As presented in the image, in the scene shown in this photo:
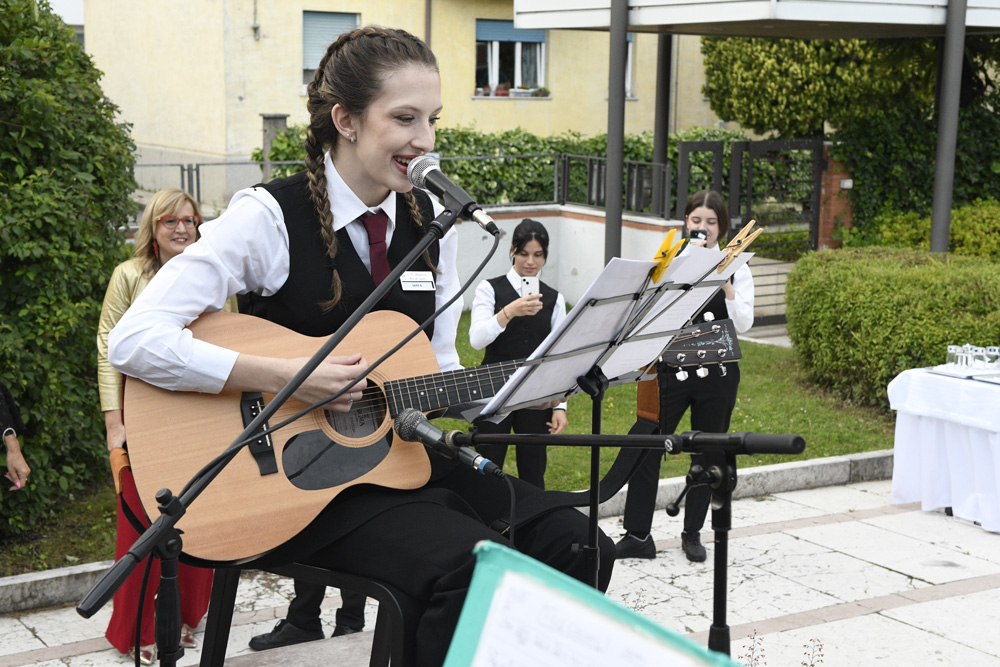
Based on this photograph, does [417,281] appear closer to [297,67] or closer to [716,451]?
[716,451]

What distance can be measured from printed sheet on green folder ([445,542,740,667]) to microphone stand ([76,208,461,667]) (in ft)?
3.93

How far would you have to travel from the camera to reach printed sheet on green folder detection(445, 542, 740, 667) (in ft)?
3.74

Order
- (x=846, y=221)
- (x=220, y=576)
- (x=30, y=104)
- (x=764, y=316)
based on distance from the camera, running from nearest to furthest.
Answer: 1. (x=220, y=576)
2. (x=30, y=104)
3. (x=764, y=316)
4. (x=846, y=221)

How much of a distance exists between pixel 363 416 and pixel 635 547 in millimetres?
2893

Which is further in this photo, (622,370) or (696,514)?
(696,514)

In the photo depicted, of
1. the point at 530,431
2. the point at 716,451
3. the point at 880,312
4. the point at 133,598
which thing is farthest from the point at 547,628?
the point at 880,312

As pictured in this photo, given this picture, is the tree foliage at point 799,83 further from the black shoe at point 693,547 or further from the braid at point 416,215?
the braid at point 416,215

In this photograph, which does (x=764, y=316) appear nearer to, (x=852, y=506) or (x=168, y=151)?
(x=852, y=506)

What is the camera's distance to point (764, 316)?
11.9 meters

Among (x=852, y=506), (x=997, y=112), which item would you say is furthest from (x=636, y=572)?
(x=997, y=112)

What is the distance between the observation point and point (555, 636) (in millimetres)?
1185

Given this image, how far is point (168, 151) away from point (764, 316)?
13.7 metres

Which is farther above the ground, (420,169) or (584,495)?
(420,169)

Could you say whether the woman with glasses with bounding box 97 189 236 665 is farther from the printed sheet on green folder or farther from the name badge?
the printed sheet on green folder
